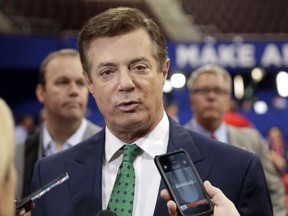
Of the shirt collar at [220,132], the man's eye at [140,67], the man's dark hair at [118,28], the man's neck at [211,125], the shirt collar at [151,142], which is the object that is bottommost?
the shirt collar at [220,132]

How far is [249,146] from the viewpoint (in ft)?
11.2

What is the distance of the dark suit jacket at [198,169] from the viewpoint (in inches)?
66.0

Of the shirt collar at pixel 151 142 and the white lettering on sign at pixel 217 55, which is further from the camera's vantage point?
the white lettering on sign at pixel 217 55

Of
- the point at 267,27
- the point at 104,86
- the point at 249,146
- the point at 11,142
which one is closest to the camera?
the point at 11,142

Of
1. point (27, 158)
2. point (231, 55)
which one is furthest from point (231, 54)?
point (27, 158)

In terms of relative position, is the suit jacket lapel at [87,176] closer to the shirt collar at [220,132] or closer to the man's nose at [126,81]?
the man's nose at [126,81]

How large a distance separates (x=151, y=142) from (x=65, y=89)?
1.52 m

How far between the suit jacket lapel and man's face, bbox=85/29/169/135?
132mm

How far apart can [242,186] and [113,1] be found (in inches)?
445

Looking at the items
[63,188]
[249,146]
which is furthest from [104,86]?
[249,146]

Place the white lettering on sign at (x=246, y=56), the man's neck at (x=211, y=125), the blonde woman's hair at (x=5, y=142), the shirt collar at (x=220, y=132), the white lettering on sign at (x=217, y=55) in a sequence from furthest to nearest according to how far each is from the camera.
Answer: the white lettering on sign at (x=246, y=56)
the white lettering on sign at (x=217, y=55)
the man's neck at (x=211, y=125)
the shirt collar at (x=220, y=132)
the blonde woman's hair at (x=5, y=142)

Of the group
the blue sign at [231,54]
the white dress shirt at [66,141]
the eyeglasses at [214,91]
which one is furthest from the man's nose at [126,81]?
the blue sign at [231,54]

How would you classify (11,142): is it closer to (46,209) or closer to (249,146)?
(46,209)

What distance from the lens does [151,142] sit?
69.7 inches
